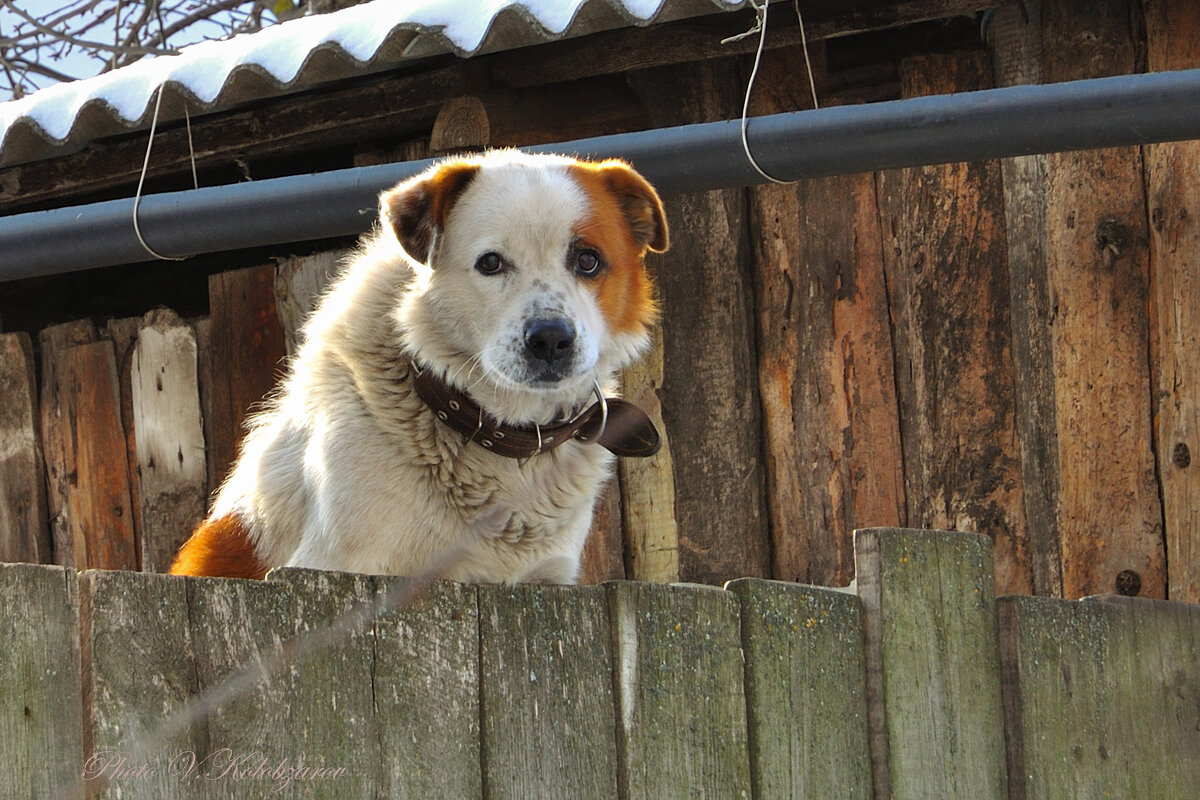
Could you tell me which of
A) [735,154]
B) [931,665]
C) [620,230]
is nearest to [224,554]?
[620,230]

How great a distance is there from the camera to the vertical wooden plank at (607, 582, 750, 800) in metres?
2.28

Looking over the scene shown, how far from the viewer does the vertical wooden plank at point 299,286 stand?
16.4 feet

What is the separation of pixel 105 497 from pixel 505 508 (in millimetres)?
2359

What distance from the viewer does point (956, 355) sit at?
4.38 m

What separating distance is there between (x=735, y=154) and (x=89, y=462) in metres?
2.80

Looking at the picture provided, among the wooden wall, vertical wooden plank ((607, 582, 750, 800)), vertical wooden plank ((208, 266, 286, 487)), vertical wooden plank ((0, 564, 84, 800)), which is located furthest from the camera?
vertical wooden plank ((208, 266, 286, 487))

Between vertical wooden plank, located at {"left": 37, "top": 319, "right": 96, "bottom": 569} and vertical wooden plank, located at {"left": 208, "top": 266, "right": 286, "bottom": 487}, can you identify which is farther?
vertical wooden plank, located at {"left": 37, "top": 319, "right": 96, "bottom": 569}

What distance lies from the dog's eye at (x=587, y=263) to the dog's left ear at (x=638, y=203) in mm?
202

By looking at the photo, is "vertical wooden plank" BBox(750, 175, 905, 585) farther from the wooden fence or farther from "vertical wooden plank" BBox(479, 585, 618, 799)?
"vertical wooden plank" BBox(479, 585, 618, 799)

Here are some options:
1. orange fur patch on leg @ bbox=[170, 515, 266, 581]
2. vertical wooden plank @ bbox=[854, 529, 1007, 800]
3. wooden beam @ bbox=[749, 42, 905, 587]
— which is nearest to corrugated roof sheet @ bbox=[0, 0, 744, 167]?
wooden beam @ bbox=[749, 42, 905, 587]

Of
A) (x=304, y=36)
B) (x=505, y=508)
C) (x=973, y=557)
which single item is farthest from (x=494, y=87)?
(x=973, y=557)

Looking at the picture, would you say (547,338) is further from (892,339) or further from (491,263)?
(892,339)

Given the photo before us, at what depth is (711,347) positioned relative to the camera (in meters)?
4.63

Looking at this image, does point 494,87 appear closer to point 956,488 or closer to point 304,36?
point 304,36
